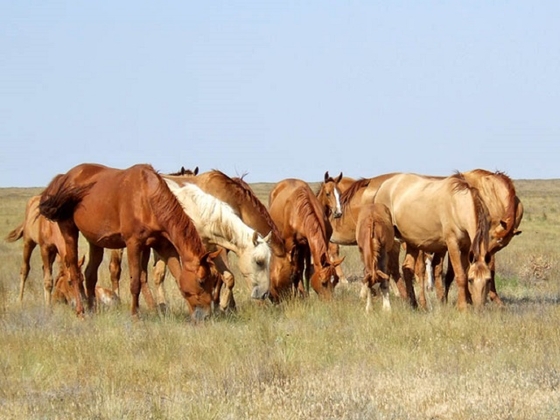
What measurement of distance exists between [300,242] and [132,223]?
3.02 m

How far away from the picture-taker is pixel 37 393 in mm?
7988

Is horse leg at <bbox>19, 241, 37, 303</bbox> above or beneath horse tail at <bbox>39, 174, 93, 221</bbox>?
beneath

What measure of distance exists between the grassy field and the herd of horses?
475 mm

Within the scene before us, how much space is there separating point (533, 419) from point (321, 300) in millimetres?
6442

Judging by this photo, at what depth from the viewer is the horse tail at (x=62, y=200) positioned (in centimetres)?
A: 1272

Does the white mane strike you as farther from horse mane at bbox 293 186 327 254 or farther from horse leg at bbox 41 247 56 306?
horse leg at bbox 41 247 56 306

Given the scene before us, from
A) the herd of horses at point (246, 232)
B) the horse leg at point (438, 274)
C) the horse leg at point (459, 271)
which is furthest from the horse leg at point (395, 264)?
the horse leg at point (459, 271)

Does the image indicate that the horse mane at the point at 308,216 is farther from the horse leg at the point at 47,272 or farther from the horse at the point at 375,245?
A: the horse leg at the point at 47,272

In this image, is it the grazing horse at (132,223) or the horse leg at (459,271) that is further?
the horse leg at (459,271)

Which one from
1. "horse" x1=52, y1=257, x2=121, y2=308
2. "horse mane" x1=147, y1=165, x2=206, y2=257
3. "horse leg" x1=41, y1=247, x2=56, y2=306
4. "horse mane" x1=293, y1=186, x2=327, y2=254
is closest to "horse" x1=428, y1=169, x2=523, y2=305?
"horse mane" x1=293, y1=186, x2=327, y2=254

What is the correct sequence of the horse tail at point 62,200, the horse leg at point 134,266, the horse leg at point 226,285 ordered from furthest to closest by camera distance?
the horse leg at point 226,285, the horse tail at point 62,200, the horse leg at point 134,266

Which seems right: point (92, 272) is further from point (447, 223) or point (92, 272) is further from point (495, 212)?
point (495, 212)

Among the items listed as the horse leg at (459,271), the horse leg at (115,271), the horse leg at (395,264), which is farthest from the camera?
the horse leg at (115,271)

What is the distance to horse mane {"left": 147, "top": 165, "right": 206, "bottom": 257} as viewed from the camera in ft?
37.8
